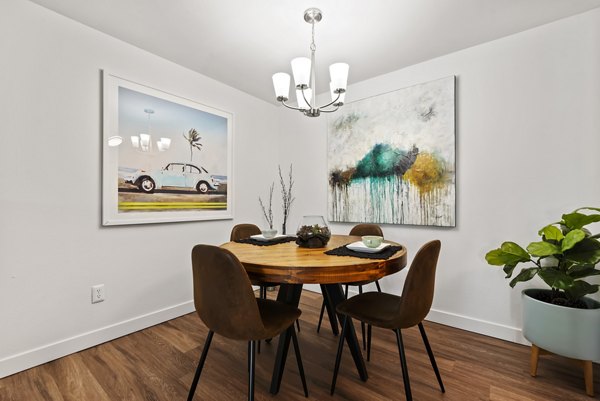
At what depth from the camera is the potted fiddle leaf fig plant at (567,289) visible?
1.61 m

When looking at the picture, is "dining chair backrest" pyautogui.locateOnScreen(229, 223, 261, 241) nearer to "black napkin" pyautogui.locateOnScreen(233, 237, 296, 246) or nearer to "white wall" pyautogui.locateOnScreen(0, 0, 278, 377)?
"black napkin" pyautogui.locateOnScreen(233, 237, 296, 246)

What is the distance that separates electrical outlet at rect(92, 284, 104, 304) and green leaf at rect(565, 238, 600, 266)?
3209 millimetres

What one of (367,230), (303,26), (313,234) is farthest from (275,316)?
(303,26)

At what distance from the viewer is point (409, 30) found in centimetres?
218

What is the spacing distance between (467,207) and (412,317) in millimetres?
1467

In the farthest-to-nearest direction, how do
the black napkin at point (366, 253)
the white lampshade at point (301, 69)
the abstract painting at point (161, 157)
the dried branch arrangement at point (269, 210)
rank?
the dried branch arrangement at point (269, 210) < the abstract painting at point (161, 157) < the white lampshade at point (301, 69) < the black napkin at point (366, 253)

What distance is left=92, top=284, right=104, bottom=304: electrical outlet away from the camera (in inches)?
85.7

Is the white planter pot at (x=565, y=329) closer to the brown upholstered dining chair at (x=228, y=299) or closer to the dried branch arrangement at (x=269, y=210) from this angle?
the brown upholstered dining chair at (x=228, y=299)

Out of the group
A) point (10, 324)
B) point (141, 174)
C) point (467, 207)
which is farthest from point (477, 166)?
point (10, 324)


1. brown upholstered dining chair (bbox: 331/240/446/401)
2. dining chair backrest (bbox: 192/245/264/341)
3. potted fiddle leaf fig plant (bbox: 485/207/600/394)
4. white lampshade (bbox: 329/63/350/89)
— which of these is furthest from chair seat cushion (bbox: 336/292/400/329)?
white lampshade (bbox: 329/63/350/89)

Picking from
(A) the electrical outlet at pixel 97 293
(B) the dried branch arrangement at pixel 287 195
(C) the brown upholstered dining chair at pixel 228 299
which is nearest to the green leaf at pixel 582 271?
(C) the brown upholstered dining chair at pixel 228 299

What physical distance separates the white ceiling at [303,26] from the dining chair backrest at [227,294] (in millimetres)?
1671

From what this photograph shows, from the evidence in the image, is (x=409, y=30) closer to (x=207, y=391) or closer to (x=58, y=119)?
(x=58, y=119)

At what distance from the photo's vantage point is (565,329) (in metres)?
1.67
